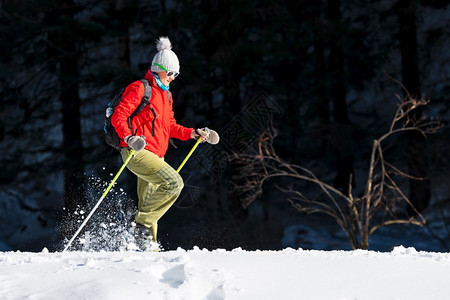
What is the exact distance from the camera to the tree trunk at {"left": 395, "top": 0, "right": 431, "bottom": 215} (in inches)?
557

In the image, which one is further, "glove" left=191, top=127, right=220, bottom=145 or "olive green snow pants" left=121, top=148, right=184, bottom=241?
"glove" left=191, top=127, right=220, bottom=145

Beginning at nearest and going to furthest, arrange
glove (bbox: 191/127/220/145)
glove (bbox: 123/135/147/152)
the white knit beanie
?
glove (bbox: 123/135/147/152) → the white knit beanie → glove (bbox: 191/127/220/145)

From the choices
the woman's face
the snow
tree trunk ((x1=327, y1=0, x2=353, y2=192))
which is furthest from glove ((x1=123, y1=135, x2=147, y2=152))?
tree trunk ((x1=327, y1=0, x2=353, y2=192))

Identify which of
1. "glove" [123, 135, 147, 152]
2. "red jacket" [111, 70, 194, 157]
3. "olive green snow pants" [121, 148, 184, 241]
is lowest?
"olive green snow pants" [121, 148, 184, 241]

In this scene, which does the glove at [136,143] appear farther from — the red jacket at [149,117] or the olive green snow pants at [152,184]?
the olive green snow pants at [152,184]

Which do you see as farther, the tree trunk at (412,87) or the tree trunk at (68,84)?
the tree trunk at (412,87)

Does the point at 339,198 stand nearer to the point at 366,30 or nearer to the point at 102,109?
the point at 366,30

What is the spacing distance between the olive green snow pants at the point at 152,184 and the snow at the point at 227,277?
139cm

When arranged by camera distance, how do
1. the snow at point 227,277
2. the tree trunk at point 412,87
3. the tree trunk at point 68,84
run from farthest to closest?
the tree trunk at point 412,87 < the tree trunk at point 68,84 < the snow at point 227,277

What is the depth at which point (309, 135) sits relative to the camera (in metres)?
15.6

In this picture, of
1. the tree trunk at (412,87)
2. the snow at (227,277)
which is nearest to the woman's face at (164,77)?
the snow at (227,277)

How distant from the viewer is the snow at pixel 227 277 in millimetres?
3027

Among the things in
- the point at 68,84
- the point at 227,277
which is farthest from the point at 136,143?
the point at 68,84

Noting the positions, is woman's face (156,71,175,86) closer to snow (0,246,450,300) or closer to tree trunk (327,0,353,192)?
snow (0,246,450,300)
